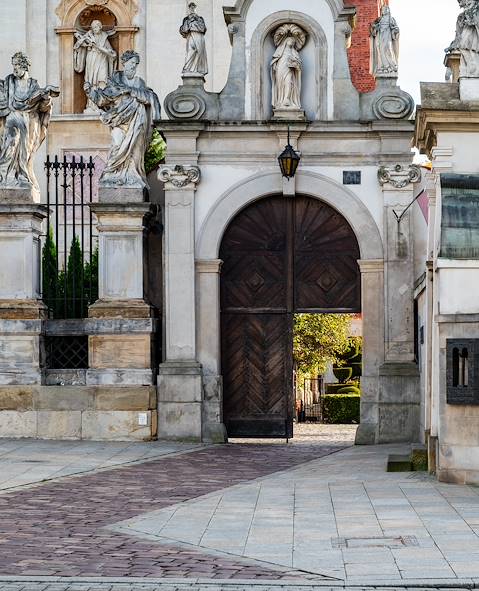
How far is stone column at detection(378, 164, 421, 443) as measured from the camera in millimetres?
23344

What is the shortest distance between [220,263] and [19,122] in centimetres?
415

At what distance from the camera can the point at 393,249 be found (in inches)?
938

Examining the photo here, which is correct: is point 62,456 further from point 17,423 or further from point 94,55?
point 94,55

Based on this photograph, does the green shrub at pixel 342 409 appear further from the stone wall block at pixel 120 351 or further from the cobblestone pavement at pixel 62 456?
the cobblestone pavement at pixel 62 456

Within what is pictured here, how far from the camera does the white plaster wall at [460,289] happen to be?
648 inches

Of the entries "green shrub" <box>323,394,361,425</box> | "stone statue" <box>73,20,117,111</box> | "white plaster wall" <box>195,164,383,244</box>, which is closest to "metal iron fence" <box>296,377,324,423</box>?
"green shrub" <box>323,394,361,425</box>

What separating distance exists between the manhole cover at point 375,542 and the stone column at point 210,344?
11.3 m

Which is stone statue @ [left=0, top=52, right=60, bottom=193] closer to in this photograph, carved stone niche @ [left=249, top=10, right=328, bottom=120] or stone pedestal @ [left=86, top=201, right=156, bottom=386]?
stone pedestal @ [left=86, top=201, right=156, bottom=386]

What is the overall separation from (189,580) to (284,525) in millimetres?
2707

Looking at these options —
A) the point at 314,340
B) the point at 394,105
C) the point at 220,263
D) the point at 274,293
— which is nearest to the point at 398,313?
the point at 274,293

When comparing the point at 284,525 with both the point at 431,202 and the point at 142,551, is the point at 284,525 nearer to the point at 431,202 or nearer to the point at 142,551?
the point at 142,551

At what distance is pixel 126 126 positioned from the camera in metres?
24.1

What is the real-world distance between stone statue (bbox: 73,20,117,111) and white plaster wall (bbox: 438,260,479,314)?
20369mm

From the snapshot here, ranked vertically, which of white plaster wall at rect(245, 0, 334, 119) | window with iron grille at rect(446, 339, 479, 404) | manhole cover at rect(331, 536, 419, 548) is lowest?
manhole cover at rect(331, 536, 419, 548)
